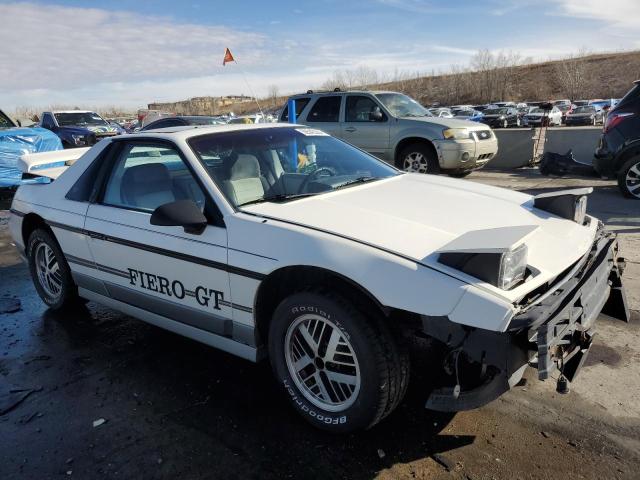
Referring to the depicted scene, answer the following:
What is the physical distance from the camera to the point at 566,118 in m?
31.0

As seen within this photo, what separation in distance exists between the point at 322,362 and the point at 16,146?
10456 mm

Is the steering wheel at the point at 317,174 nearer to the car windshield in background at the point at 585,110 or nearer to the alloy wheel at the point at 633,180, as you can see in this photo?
the alloy wheel at the point at 633,180

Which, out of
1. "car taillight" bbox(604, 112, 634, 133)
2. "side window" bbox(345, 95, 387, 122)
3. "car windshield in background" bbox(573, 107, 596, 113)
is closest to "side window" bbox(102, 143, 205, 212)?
"side window" bbox(345, 95, 387, 122)

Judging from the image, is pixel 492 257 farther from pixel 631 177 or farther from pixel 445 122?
pixel 445 122

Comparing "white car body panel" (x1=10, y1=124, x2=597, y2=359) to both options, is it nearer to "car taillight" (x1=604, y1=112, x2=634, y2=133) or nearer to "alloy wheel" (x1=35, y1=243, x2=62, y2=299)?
"alloy wheel" (x1=35, y1=243, x2=62, y2=299)

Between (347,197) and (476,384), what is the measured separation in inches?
51.5

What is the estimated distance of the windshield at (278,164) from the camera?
3.00 m

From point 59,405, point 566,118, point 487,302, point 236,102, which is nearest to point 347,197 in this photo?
point 487,302

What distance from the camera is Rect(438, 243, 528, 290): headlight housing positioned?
6.67ft

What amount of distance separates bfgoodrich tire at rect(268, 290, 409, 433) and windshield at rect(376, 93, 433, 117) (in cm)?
785

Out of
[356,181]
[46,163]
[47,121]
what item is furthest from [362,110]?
[47,121]

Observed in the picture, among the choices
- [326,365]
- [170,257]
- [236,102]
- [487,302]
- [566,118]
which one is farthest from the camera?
[236,102]

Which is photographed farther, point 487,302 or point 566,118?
point 566,118

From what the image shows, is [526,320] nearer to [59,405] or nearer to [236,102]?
[59,405]
